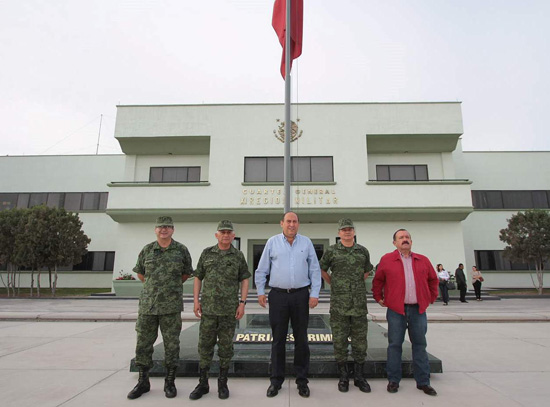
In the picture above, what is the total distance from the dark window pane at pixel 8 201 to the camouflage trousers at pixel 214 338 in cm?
2771

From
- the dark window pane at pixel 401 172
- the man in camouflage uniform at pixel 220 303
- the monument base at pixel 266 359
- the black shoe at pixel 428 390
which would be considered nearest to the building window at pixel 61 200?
the dark window pane at pixel 401 172

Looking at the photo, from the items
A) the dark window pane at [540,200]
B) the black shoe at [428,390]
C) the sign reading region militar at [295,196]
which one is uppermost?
the dark window pane at [540,200]

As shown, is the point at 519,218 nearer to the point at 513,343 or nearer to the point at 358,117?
the point at 358,117

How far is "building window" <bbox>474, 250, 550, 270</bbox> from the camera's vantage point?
73.5ft

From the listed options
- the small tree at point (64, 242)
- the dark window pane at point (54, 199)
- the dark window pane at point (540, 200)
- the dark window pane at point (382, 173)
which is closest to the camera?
the small tree at point (64, 242)

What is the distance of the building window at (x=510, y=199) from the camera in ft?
76.6

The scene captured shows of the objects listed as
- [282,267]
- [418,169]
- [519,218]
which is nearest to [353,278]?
[282,267]

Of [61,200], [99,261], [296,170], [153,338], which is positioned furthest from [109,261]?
[153,338]

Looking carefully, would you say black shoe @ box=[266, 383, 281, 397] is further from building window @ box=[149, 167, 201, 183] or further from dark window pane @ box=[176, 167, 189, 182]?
dark window pane @ box=[176, 167, 189, 182]

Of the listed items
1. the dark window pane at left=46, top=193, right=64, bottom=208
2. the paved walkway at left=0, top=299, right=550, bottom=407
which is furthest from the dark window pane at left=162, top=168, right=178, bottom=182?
the paved walkway at left=0, top=299, right=550, bottom=407

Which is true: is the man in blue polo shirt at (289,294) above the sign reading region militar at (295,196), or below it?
below

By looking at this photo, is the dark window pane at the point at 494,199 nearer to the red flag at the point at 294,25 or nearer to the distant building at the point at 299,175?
the distant building at the point at 299,175

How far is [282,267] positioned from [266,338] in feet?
5.82

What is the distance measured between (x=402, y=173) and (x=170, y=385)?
→ 61.8 ft
